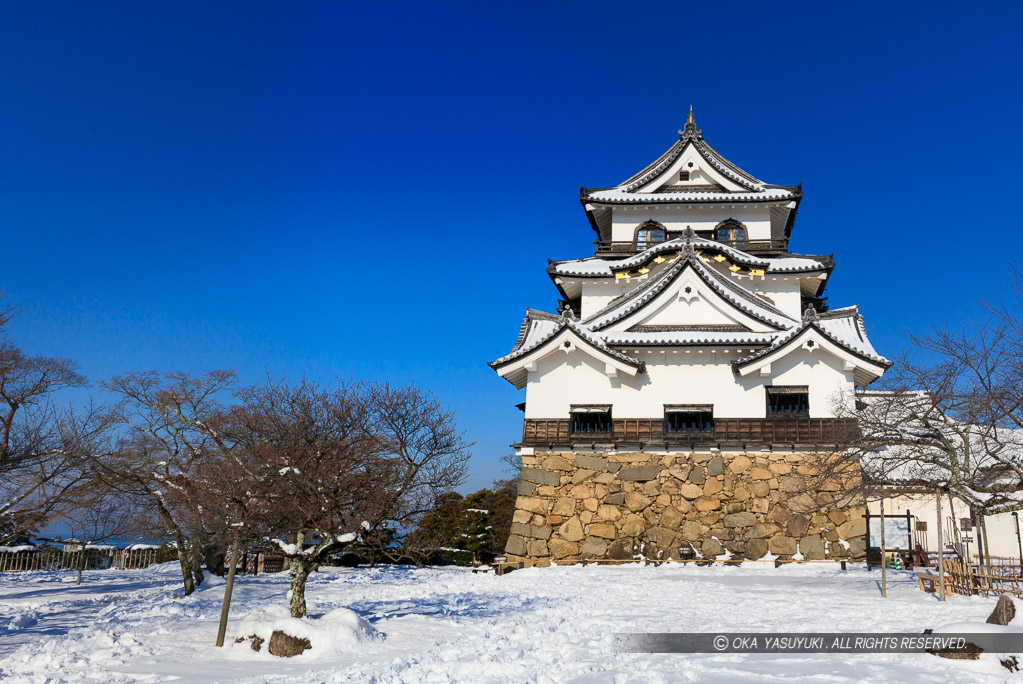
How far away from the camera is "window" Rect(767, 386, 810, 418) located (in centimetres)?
2408

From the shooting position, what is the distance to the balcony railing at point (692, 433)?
2361cm

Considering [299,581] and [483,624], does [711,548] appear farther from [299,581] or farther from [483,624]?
[299,581]

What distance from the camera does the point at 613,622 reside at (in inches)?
489

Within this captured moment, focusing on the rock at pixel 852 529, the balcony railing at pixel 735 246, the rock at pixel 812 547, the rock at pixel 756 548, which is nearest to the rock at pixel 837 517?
the rock at pixel 852 529

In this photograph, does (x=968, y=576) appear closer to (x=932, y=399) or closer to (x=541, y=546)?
(x=932, y=399)

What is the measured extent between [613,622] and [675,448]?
12295 mm

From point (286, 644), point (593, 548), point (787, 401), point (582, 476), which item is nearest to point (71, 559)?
point (582, 476)

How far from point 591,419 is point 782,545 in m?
7.27

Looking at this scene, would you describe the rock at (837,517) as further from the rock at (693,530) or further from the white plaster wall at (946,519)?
the rock at (693,530)

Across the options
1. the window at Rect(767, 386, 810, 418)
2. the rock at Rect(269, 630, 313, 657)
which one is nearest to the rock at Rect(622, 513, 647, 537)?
the window at Rect(767, 386, 810, 418)

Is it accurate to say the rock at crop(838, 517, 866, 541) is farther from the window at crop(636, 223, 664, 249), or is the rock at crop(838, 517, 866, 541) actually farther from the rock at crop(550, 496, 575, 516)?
the window at crop(636, 223, 664, 249)

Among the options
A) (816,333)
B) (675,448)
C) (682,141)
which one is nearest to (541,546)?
(675,448)

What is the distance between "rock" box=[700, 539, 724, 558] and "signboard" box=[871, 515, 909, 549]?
5290mm

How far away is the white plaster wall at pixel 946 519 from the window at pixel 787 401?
12.9ft
